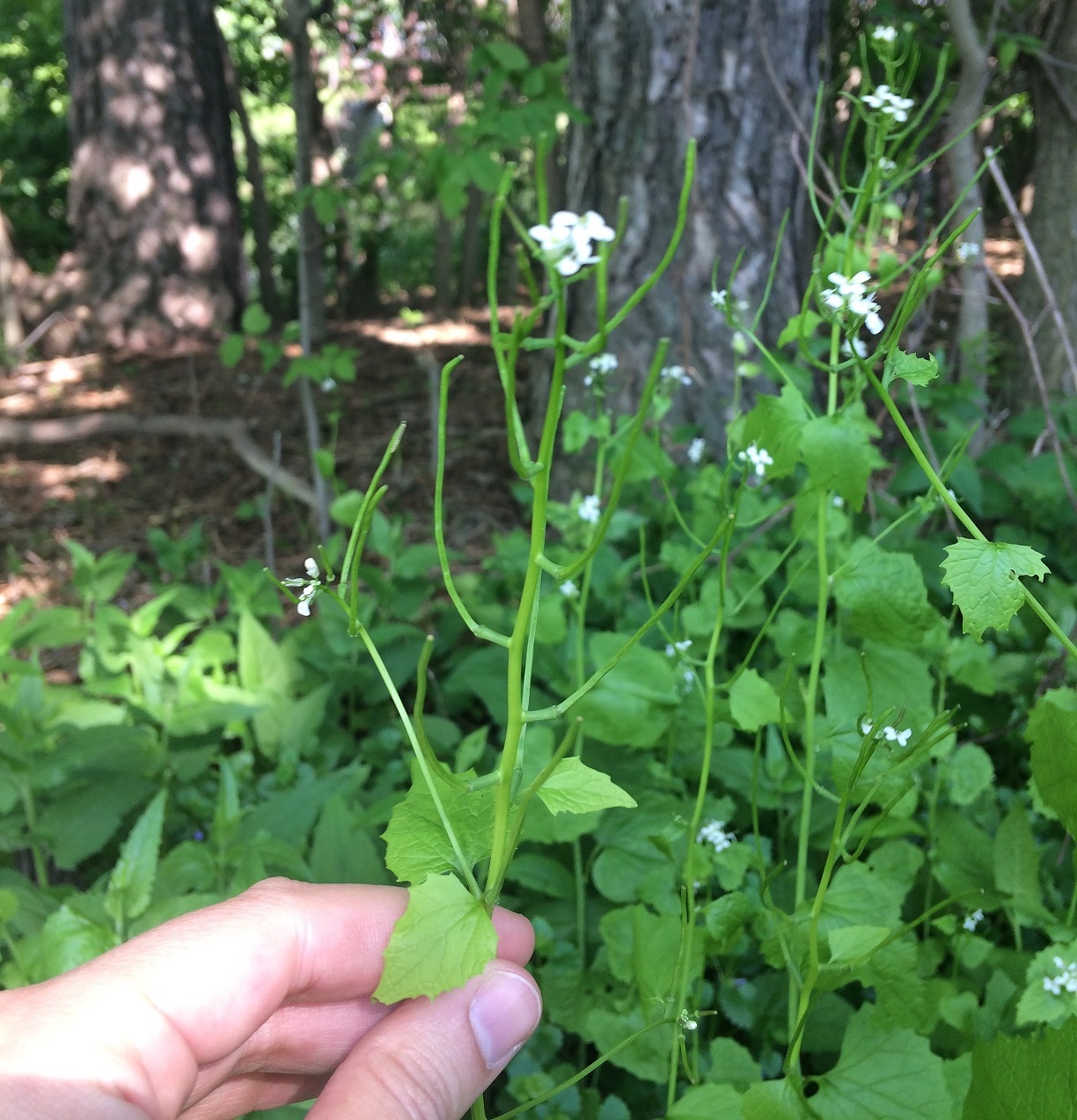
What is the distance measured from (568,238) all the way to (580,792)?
43cm

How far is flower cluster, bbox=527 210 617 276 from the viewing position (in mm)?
533

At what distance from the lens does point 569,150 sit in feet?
10.4

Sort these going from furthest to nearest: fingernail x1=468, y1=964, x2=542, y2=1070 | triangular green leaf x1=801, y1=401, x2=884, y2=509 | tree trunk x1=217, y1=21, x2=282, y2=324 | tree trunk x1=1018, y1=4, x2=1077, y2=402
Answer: tree trunk x1=217, y1=21, x2=282, y2=324
tree trunk x1=1018, y1=4, x2=1077, y2=402
triangular green leaf x1=801, y1=401, x2=884, y2=509
fingernail x1=468, y1=964, x2=542, y2=1070

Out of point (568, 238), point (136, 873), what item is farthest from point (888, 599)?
point (136, 873)

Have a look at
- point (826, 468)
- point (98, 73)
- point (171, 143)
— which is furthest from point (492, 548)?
point (98, 73)

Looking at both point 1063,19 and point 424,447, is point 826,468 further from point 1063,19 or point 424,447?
point 424,447

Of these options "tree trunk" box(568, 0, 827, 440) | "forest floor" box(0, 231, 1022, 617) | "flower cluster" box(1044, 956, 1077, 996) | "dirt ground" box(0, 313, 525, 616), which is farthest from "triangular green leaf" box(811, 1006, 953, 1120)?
"dirt ground" box(0, 313, 525, 616)

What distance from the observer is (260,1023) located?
0.96 metres

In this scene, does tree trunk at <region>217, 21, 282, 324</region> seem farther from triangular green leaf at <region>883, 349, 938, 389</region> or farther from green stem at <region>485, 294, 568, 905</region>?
green stem at <region>485, 294, 568, 905</region>

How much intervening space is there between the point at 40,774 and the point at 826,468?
1577mm

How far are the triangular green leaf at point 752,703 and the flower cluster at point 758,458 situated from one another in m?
0.29

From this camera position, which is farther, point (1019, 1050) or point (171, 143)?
point (171, 143)

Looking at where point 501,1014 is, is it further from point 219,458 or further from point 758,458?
point 219,458

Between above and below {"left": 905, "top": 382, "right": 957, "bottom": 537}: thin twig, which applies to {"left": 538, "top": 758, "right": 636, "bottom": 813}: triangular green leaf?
above
